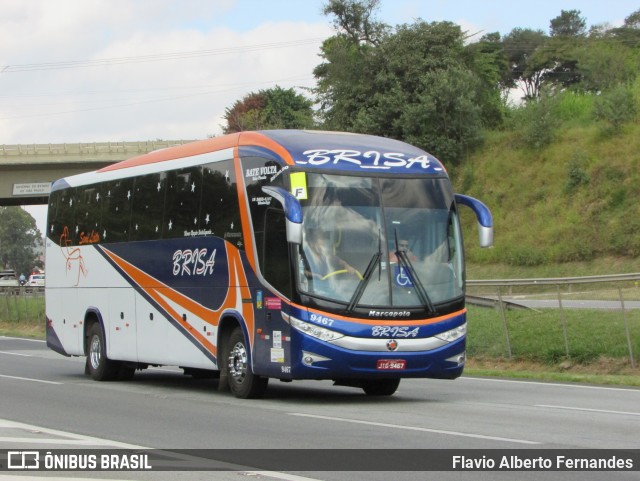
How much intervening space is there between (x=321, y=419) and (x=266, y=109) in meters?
85.4

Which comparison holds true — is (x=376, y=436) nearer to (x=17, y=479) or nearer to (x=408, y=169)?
(x=17, y=479)

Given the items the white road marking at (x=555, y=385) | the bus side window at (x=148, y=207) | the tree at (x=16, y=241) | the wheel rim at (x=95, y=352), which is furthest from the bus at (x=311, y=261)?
the tree at (x=16, y=241)

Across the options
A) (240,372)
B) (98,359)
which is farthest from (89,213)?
(240,372)

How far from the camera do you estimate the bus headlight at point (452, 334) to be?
16105 millimetres

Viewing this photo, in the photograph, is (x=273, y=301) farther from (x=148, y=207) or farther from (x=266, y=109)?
(x=266, y=109)

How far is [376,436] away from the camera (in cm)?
1220

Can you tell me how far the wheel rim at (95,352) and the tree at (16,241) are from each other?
152636 mm

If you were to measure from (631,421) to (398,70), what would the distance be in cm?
5185

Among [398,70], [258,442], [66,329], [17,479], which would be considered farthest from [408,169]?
[398,70]

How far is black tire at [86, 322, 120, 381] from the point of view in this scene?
72.2 feet

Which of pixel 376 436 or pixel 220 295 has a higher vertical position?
pixel 220 295

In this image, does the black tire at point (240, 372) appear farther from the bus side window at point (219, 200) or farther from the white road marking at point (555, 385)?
the white road marking at point (555, 385)

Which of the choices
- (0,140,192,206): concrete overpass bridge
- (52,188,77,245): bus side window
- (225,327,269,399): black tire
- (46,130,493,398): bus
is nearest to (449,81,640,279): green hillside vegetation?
(0,140,192,206): concrete overpass bridge

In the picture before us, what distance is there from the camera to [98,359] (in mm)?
22359
